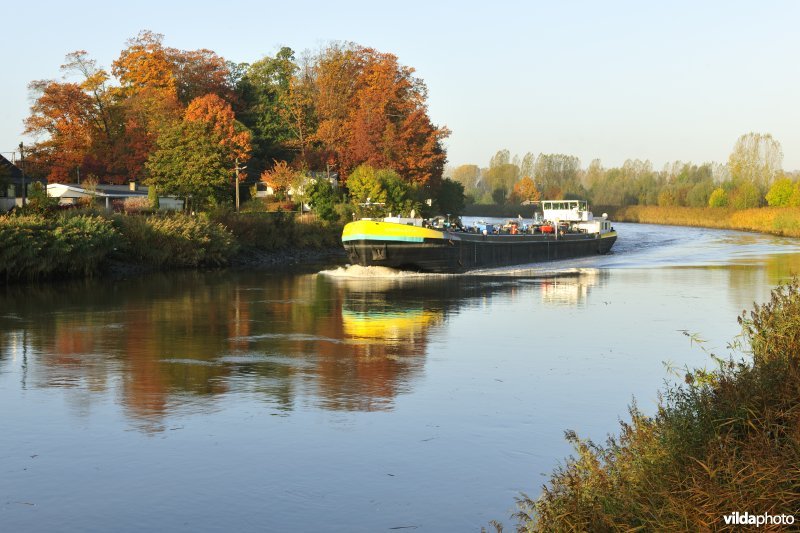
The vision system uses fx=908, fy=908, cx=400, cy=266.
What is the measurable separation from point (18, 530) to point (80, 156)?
80606 mm

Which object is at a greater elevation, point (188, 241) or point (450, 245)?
point (188, 241)

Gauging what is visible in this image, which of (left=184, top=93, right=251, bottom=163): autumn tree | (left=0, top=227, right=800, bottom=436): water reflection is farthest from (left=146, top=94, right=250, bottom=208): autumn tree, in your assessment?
(left=0, top=227, right=800, bottom=436): water reflection

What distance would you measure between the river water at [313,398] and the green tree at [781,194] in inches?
4052

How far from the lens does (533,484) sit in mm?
11422

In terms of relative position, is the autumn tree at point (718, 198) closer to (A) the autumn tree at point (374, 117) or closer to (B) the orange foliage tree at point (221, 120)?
(A) the autumn tree at point (374, 117)

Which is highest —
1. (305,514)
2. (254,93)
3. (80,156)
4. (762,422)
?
(254,93)

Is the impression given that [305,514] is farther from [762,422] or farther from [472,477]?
[762,422]

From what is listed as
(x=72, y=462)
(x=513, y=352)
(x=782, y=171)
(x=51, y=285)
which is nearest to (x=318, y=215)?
(x=51, y=285)

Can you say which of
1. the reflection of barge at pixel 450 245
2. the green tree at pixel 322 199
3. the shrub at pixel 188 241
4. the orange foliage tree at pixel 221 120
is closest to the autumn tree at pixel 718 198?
the reflection of barge at pixel 450 245

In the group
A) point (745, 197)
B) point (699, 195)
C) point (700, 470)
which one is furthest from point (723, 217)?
point (700, 470)

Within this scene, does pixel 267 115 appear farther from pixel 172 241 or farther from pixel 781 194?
pixel 781 194

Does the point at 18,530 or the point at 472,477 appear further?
the point at 472,477

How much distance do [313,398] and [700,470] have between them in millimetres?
9716

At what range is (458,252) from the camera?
50344 mm
